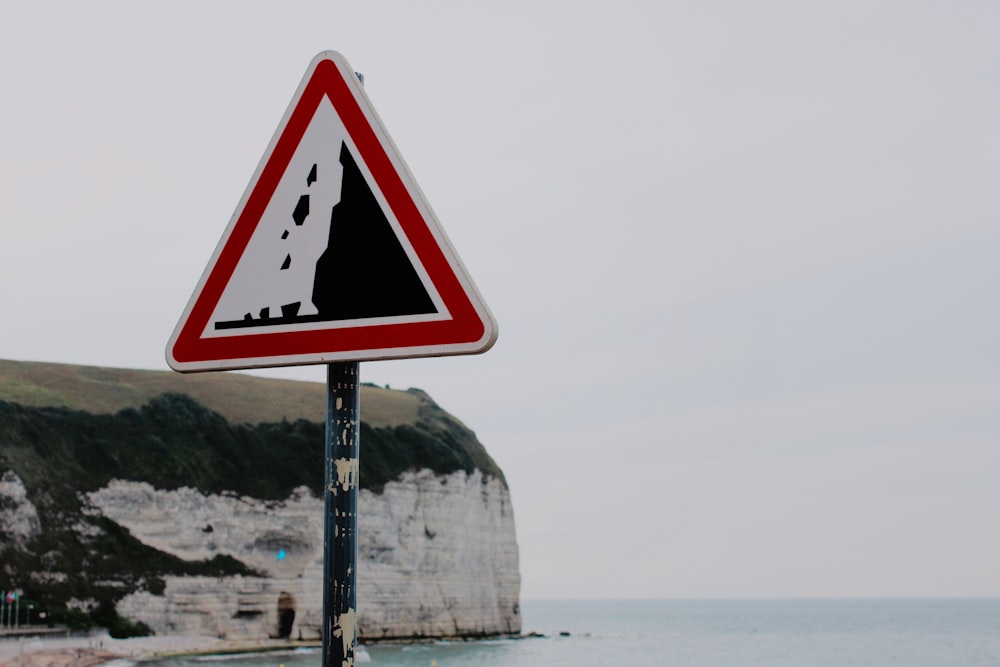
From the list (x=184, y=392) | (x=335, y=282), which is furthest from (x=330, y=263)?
(x=184, y=392)

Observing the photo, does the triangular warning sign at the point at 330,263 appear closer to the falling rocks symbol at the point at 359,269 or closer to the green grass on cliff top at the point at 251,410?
the falling rocks symbol at the point at 359,269

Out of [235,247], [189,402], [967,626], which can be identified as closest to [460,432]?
[189,402]

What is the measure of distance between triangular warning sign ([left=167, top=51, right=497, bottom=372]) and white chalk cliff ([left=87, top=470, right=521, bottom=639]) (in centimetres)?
5507

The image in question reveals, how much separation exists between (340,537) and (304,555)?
59956mm

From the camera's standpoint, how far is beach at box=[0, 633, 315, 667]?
5088 centimetres

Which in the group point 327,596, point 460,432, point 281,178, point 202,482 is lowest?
point 327,596

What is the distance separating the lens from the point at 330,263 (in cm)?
204

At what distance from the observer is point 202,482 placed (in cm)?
6144

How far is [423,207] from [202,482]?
6206 cm

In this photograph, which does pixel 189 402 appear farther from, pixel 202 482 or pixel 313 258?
pixel 313 258

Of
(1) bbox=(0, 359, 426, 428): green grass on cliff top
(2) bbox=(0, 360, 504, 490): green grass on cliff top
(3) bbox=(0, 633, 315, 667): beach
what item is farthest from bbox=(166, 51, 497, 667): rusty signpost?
(1) bbox=(0, 359, 426, 428): green grass on cliff top

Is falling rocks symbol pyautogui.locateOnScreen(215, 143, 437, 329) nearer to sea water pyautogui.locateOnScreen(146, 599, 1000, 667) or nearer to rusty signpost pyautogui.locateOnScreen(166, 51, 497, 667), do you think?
rusty signpost pyautogui.locateOnScreen(166, 51, 497, 667)

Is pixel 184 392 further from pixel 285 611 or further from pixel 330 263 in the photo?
pixel 330 263

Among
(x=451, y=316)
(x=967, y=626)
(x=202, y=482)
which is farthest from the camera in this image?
(x=967, y=626)
